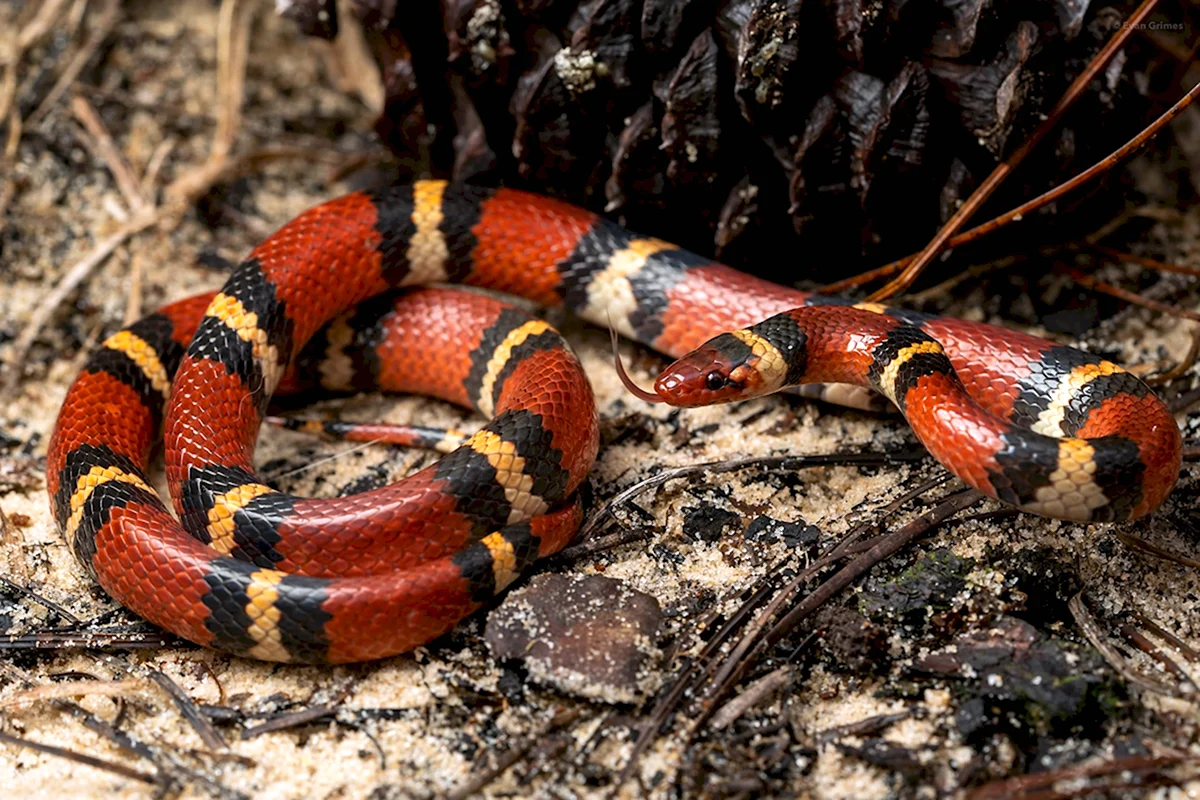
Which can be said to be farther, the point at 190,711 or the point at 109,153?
the point at 109,153

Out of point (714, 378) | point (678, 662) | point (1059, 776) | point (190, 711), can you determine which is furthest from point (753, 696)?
point (190, 711)

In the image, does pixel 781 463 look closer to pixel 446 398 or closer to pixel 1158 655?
pixel 1158 655

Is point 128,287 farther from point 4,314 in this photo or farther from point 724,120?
Result: point 724,120

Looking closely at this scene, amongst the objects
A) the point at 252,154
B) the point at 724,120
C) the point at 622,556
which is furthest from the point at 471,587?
the point at 252,154

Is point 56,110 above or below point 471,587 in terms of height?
above

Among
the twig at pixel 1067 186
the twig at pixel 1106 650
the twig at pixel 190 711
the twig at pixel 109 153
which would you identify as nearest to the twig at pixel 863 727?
the twig at pixel 1106 650

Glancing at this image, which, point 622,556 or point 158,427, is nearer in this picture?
point 622,556
